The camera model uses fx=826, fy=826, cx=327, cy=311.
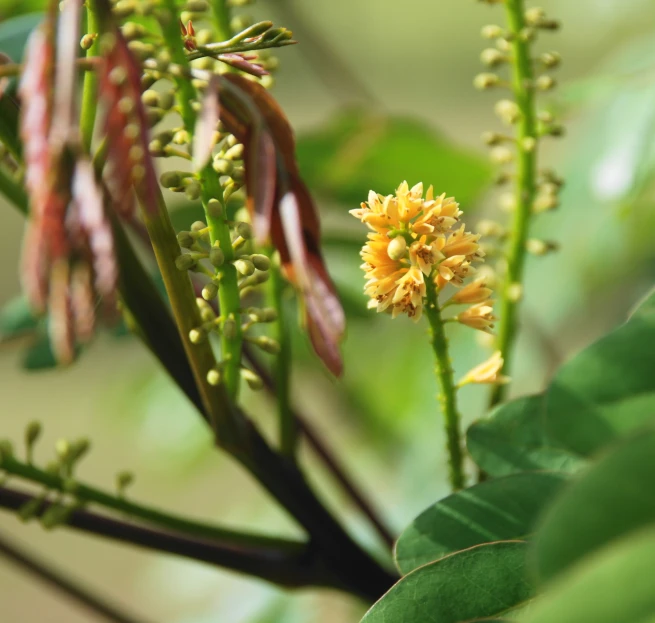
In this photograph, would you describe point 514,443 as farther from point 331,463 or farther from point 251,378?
point 331,463

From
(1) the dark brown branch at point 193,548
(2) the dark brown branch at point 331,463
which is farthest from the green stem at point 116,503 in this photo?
(2) the dark brown branch at point 331,463

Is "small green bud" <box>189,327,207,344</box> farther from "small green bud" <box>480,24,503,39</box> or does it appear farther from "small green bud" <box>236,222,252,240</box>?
"small green bud" <box>480,24,503,39</box>

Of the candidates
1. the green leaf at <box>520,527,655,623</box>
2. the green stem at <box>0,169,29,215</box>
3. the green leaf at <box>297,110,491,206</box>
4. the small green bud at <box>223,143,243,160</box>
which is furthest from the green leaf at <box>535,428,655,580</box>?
the green leaf at <box>297,110,491,206</box>

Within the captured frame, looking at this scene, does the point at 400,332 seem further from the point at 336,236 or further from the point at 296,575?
the point at 296,575

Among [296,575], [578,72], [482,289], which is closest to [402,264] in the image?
[482,289]

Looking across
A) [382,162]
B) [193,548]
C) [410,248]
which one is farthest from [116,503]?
[382,162]

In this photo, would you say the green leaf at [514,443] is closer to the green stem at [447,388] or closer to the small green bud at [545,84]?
the green stem at [447,388]
